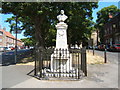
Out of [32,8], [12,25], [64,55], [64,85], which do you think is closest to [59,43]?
[64,55]

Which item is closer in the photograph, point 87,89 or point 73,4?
Result: point 87,89

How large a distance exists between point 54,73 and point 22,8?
5828 millimetres

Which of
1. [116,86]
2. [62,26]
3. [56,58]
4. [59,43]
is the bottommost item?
[116,86]

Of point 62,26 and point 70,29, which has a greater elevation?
point 70,29

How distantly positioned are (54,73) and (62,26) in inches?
108

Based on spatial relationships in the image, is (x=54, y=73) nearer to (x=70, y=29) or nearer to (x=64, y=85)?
(x=64, y=85)

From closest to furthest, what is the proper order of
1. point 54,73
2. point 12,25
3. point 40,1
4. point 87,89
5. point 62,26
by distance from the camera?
point 87,89, point 54,73, point 62,26, point 40,1, point 12,25

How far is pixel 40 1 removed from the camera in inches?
356

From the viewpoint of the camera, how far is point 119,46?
25.0 metres

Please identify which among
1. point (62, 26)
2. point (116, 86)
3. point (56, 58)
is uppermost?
point (62, 26)

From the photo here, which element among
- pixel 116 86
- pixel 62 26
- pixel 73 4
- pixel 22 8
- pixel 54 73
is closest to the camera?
pixel 116 86

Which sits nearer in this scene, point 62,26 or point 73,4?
point 62,26

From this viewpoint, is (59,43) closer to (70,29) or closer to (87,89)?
(87,89)

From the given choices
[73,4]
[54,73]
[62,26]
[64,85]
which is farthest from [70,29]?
[64,85]
